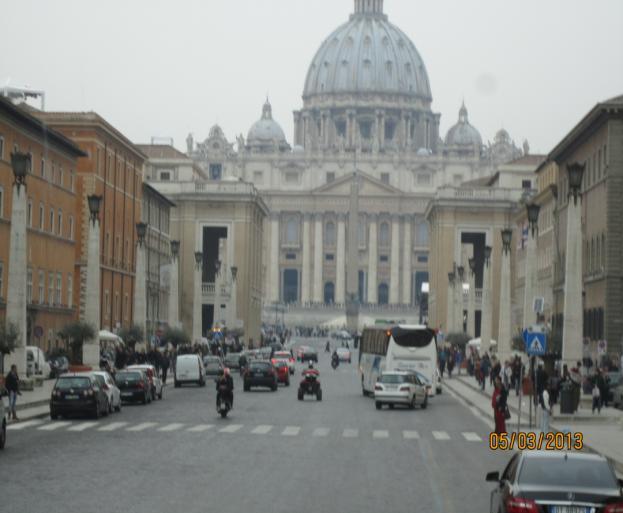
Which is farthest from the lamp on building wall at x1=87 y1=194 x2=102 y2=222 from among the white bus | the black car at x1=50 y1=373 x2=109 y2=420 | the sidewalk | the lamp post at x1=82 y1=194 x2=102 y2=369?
the black car at x1=50 y1=373 x2=109 y2=420

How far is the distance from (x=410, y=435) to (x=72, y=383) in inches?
343

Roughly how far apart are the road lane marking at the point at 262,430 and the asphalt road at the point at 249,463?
47 millimetres

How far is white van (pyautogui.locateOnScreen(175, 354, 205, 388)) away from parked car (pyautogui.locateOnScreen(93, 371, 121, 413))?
69.6 feet

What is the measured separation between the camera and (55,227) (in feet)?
251

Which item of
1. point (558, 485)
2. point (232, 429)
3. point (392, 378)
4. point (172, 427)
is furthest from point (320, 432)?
point (558, 485)

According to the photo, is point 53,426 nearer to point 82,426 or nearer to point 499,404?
point 82,426

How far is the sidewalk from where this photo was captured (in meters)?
32.0

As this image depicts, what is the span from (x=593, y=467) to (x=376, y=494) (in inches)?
263

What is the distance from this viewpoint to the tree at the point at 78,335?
197 feet

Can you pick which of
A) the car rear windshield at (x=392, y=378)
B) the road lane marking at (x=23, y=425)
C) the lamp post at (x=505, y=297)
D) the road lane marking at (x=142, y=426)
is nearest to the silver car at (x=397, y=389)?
the car rear windshield at (x=392, y=378)

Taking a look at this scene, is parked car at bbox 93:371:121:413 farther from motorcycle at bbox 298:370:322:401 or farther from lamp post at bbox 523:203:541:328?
lamp post at bbox 523:203:541:328

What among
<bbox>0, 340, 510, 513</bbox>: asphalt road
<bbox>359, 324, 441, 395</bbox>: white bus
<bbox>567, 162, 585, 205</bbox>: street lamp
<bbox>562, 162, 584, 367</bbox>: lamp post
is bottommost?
<bbox>0, 340, 510, 513</bbox>: asphalt road
